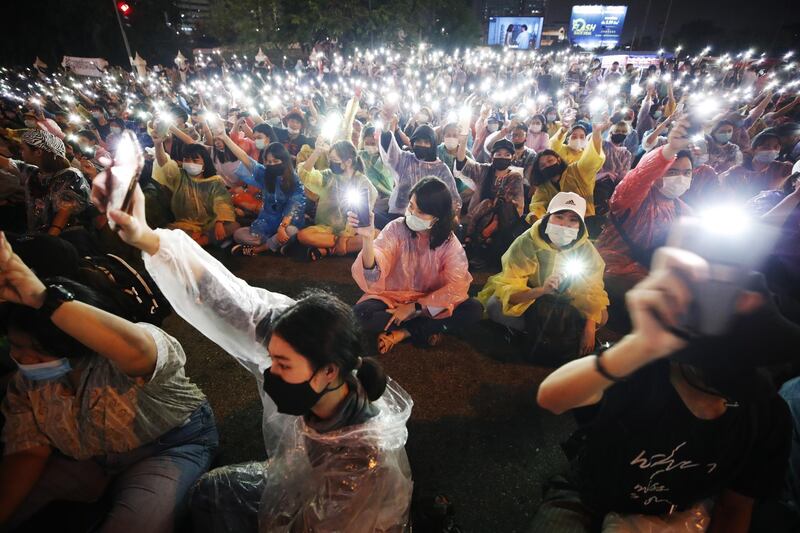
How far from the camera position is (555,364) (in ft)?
11.3

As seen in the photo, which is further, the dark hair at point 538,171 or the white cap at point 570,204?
the dark hair at point 538,171

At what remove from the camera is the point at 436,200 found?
10.3ft

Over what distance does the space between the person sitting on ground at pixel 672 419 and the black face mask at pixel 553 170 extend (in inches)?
176

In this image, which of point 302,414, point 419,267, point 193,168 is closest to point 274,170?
point 193,168

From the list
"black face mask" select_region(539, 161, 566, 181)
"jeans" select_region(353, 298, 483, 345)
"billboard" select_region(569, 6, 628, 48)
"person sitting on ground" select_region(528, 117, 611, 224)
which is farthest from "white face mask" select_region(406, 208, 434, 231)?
"billboard" select_region(569, 6, 628, 48)

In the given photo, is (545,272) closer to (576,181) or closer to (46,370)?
(576,181)

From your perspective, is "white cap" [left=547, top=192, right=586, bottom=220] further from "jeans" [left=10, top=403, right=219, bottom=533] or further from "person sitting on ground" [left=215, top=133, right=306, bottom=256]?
"person sitting on ground" [left=215, top=133, right=306, bottom=256]

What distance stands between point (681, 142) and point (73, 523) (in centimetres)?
534

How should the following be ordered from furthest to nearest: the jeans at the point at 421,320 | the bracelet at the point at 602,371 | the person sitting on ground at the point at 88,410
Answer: the jeans at the point at 421,320 → the person sitting on ground at the point at 88,410 → the bracelet at the point at 602,371

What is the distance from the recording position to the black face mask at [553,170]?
5363 millimetres

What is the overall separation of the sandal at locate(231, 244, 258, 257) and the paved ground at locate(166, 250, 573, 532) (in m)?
1.66

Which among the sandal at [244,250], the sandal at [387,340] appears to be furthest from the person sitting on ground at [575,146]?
the sandal at [244,250]

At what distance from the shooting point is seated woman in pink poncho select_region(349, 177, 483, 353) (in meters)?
3.32

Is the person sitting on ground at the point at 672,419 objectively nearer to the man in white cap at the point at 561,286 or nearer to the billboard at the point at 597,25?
the man in white cap at the point at 561,286
